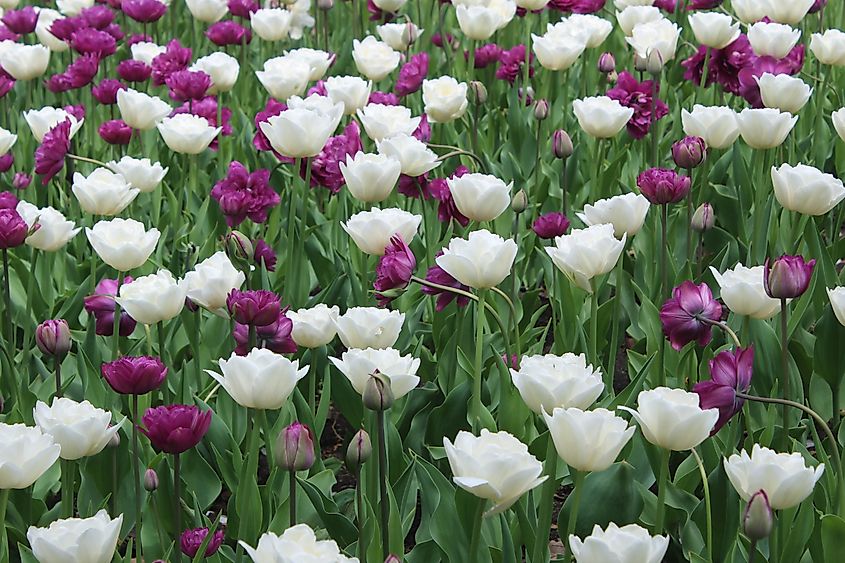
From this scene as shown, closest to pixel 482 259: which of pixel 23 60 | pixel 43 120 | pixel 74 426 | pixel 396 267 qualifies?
pixel 396 267

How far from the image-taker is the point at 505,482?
1286mm

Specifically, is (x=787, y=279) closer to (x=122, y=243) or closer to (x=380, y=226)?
(x=380, y=226)

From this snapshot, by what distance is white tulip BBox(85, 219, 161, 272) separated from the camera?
81.0 inches

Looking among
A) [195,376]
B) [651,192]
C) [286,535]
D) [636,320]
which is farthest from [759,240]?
[286,535]

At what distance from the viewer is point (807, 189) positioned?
82.2 inches

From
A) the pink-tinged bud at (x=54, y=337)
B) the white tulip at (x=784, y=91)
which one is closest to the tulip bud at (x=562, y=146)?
the white tulip at (x=784, y=91)

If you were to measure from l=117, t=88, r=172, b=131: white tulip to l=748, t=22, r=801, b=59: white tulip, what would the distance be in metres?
1.59

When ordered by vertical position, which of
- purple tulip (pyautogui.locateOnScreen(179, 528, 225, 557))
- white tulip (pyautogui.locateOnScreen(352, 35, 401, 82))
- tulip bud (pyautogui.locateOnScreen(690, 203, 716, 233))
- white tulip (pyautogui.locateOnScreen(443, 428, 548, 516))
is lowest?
white tulip (pyautogui.locateOnScreen(352, 35, 401, 82))

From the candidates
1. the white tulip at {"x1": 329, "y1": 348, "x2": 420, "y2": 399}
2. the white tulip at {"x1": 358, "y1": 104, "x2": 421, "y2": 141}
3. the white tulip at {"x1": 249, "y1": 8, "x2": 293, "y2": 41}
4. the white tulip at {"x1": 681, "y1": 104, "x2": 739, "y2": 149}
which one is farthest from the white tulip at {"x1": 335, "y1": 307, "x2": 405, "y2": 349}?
the white tulip at {"x1": 249, "y1": 8, "x2": 293, "y2": 41}

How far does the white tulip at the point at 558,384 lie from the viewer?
1433 mm

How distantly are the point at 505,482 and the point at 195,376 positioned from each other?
109cm

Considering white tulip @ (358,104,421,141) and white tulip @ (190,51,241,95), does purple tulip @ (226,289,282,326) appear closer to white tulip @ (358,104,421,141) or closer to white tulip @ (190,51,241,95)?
white tulip @ (358,104,421,141)

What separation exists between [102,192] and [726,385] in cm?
141

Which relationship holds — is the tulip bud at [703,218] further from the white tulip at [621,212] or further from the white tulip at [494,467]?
the white tulip at [494,467]
